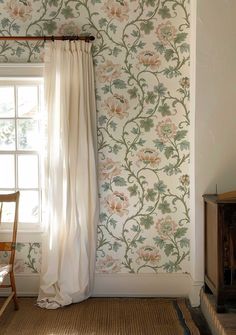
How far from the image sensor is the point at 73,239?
286 centimetres

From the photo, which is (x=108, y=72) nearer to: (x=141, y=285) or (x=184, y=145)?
(x=184, y=145)

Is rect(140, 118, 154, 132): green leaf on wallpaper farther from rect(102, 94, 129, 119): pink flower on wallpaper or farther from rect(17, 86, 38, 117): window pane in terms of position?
rect(17, 86, 38, 117): window pane

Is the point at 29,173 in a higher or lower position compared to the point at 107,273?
higher

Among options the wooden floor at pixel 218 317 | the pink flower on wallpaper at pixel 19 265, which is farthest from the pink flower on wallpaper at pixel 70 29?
the wooden floor at pixel 218 317

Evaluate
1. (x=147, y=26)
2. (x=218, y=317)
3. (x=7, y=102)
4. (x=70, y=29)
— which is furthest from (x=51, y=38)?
(x=218, y=317)

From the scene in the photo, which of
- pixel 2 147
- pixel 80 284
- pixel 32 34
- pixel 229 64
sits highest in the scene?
pixel 32 34

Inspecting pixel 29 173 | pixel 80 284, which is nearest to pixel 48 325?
pixel 80 284

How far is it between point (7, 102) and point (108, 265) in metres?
1.68

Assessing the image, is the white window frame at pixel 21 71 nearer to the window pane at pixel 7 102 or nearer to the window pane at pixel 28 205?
the window pane at pixel 7 102

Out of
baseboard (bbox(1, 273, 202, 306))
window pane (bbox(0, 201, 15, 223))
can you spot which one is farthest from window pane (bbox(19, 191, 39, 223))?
baseboard (bbox(1, 273, 202, 306))

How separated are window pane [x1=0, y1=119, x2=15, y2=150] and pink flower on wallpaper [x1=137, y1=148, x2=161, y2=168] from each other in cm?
113

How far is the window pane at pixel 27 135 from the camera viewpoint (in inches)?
124

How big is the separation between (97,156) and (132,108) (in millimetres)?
502

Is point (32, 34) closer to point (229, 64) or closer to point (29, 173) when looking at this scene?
point (29, 173)
